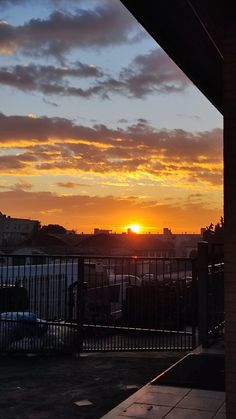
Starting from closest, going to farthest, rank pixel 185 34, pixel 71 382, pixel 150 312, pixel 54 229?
1. pixel 185 34
2. pixel 71 382
3. pixel 150 312
4. pixel 54 229

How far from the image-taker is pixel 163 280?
1062 centimetres

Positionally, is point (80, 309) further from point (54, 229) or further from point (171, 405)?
point (54, 229)

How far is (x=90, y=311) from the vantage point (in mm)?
11344

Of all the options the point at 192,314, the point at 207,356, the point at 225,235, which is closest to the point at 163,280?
the point at 192,314

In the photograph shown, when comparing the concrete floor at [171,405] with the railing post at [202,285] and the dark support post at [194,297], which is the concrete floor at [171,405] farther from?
the dark support post at [194,297]

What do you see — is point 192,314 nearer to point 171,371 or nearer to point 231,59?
point 171,371

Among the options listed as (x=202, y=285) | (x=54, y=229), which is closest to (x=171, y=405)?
(x=202, y=285)

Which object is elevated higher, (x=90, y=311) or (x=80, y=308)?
(x=80, y=308)

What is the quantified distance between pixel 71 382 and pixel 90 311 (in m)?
3.78

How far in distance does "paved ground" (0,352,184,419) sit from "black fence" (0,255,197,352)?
0.34 metres

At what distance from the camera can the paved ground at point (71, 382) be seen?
6285mm

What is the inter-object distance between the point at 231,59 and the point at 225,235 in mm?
1335

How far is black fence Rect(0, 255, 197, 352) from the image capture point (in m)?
9.80

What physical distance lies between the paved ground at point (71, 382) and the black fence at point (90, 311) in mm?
338
